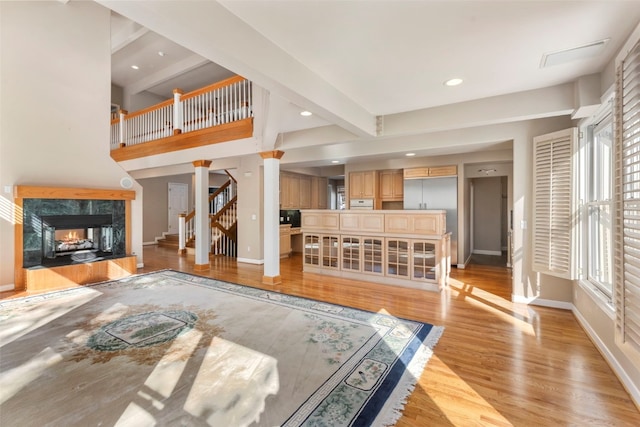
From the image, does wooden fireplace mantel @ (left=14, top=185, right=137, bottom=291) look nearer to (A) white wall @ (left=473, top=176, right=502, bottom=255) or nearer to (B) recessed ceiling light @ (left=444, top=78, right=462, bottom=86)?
(B) recessed ceiling light @ (left=444, top=78, right=462, bottom=86)

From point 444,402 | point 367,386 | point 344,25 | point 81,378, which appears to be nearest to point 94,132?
point 81,378

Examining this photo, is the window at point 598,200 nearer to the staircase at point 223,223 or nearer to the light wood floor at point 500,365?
the light wood floor at point 500,365

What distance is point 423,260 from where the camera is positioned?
15.3ft

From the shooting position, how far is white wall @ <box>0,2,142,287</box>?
4.82m

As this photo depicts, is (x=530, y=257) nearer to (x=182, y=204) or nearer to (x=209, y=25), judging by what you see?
(x=209, y=25)

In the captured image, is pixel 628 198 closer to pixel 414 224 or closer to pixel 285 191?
pixel 414 224

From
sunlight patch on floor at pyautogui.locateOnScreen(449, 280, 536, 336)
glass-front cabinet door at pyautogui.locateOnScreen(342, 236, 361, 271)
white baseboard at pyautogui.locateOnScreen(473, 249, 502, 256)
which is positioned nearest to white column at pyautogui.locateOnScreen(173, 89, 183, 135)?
glass-front cabinet door at pyautogui.locateOnScreen(342, 236, 361, 271)

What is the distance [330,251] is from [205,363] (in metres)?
3.46

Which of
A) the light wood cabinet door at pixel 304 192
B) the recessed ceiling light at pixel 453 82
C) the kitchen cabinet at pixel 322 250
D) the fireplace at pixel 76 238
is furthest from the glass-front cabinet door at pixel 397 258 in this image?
the fireplace at pixel 76 238

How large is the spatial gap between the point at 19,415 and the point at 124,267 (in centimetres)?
434

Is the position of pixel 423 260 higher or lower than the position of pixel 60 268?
higher

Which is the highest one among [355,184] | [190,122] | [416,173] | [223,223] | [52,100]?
[52,100]

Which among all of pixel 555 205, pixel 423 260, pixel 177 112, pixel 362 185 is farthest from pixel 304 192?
pixel 555 205

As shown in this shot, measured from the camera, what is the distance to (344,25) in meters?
2.06
